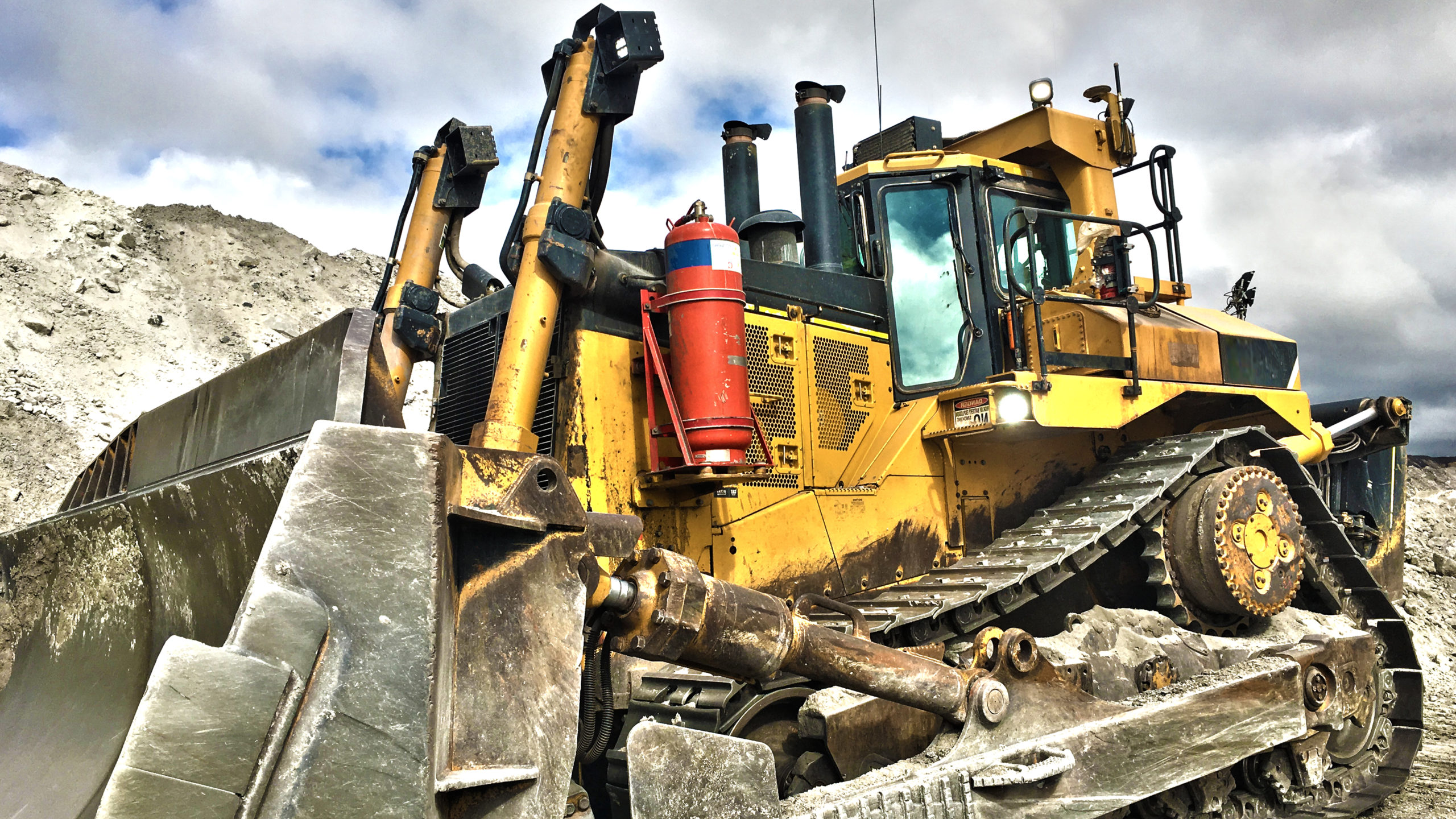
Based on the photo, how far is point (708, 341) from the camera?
432 centimetres

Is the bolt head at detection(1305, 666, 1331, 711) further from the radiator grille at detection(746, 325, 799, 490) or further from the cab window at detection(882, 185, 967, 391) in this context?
the radiator grille at detection(746, 325, 799, 490)

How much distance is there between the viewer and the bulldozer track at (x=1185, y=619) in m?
4.45

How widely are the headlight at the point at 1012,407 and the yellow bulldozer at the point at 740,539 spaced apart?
1 cm

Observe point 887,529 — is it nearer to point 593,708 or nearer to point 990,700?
point 990,700

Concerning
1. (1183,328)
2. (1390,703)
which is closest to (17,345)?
(1183,328)

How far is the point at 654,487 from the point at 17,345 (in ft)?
50.1

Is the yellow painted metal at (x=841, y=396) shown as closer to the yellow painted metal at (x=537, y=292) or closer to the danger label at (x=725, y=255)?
the danger label at (x=725, y=255)

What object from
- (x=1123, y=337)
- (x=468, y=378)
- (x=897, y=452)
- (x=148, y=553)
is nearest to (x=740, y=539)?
(x=897, y=452)

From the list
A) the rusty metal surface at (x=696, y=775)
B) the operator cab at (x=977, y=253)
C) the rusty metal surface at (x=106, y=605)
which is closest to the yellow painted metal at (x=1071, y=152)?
the operator cab at (x=977, y=253)

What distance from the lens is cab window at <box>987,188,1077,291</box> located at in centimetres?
Result: 554

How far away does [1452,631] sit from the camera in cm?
1055

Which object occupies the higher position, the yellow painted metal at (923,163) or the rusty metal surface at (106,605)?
the yellow painted metal at (923,163)

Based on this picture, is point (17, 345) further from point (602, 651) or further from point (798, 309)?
point (602, 651)

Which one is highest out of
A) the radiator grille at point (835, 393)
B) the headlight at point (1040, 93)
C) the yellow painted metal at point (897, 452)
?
the headlight at point (1040, 93)
